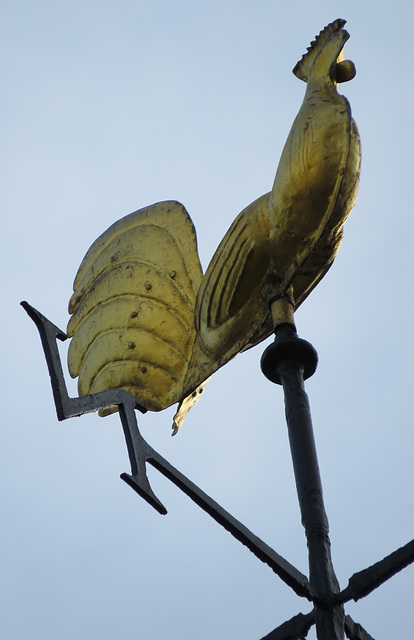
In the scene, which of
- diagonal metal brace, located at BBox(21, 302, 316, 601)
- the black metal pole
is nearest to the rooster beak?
the black metal pole

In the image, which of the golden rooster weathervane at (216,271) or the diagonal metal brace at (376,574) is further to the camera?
the golden rooster weathervane at (216,271)

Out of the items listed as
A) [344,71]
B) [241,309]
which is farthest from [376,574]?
[344,71]

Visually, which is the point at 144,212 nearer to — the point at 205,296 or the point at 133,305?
the point at 133,305

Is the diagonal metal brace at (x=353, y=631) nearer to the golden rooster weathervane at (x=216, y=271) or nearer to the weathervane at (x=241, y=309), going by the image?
the weathervane at (x=241, y=309)

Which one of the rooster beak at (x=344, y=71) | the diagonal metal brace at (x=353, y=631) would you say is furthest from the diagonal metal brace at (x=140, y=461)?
the rooster beak at (x=344, y=71)

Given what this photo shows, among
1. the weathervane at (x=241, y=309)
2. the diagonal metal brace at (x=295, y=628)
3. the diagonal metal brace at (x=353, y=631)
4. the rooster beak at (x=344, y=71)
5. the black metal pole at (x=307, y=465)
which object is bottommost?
A: the diagonal metal brace at (x=353, y=631)

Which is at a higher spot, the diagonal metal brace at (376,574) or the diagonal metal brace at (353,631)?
the diagonal metal brace at (376,574)

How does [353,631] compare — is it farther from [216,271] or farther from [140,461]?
[216,271]

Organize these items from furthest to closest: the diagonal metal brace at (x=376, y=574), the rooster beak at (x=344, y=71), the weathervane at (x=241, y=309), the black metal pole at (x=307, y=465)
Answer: the rooster beak at (x=344, y=71) < the weathervane at (x=241, y=309) < the black metal pole at (x=307, y=465) < the diagonal metal brace at (x=376, y=574)
